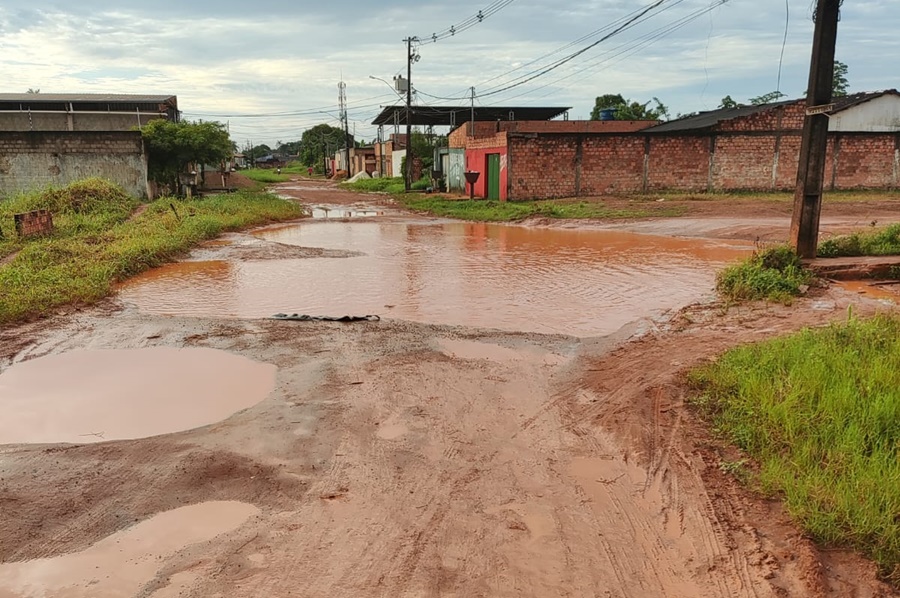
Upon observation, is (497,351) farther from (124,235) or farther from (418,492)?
(124,235)

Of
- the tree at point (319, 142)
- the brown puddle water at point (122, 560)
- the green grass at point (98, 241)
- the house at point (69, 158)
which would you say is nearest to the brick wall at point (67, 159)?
the house at point (69, 158)

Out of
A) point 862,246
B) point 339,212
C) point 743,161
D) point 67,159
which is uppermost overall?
point 743,161

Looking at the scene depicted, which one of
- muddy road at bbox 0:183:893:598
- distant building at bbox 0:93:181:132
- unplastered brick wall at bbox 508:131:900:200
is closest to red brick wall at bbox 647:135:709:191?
unplastered brick wall at bbox 508:131:900:200

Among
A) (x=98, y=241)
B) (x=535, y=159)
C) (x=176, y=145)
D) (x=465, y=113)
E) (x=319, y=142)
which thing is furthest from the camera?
(x=319, y=142)

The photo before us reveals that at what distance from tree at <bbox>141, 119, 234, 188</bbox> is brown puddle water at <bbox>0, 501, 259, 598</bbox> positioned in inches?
959

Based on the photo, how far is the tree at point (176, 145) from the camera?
81.7 feet

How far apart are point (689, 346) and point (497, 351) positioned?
2.09 metres

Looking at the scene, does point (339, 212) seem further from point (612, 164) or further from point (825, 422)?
point (825, 422)

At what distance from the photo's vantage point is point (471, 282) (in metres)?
11.1

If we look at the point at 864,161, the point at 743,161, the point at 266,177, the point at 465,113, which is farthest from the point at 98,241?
the point at 266,177

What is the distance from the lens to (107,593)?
120 inches

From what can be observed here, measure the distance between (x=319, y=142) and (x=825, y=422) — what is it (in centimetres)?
9024

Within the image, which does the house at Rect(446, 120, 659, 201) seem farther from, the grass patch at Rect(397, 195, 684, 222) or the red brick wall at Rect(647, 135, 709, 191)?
the red brick wall at Rect(647, 135, 709, 191)

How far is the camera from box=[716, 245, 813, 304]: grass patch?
892 centimetres
